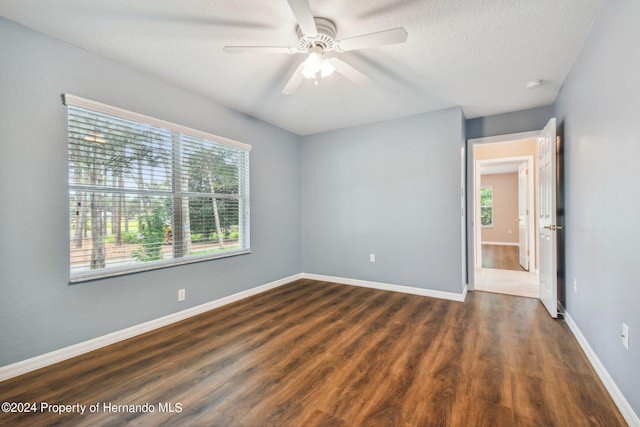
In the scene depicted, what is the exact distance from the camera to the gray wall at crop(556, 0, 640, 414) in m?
1.48

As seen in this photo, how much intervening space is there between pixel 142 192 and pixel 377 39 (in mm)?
2426

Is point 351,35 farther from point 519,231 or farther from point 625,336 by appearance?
point 519,231

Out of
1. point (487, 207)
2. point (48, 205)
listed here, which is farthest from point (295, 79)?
point (487, 207)

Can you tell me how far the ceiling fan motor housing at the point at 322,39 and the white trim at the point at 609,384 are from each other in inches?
109

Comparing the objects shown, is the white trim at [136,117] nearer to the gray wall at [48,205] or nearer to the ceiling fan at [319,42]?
the gray wall at [48,205]

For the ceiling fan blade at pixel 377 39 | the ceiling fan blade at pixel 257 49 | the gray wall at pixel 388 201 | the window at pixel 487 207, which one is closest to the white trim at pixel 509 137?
the gray wall at pixel 388 201

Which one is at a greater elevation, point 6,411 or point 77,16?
point 77,16

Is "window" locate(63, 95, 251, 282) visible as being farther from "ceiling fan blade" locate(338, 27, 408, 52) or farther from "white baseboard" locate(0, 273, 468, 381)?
"ceiling fan blade" locate(338, 27, 408, 52)

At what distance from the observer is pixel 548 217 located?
3.11 m

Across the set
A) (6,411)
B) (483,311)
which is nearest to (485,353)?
(483,311)

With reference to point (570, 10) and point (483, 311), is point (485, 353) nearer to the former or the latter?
point (483, 311)

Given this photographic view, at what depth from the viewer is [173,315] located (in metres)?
2.91

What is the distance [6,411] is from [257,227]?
108 inches

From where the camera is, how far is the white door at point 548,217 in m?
2.92
